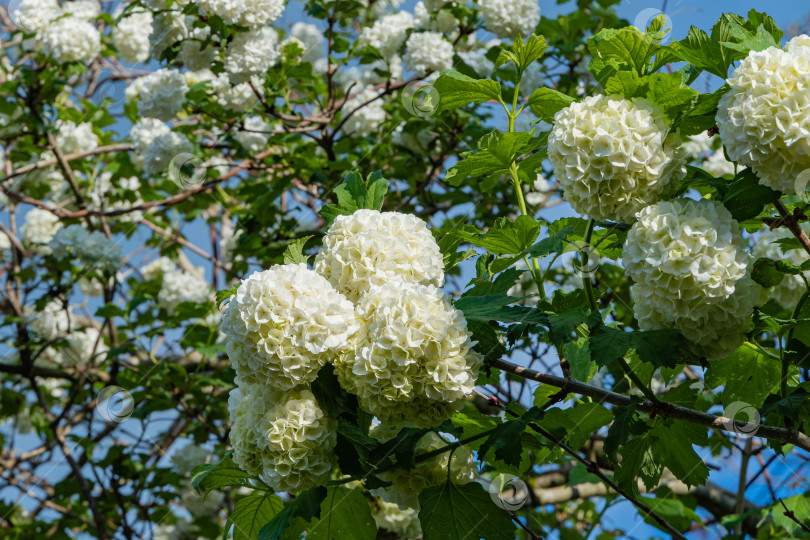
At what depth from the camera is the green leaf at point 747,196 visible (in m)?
1.40

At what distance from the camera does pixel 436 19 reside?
4453 millimetres

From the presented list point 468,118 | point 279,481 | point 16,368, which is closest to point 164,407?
point 16,368

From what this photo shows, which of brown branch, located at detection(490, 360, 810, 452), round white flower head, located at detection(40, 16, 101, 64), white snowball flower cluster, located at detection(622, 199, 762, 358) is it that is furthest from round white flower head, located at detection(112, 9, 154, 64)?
white snowball flower cluster, located at detection(622, 199, 762, 358)

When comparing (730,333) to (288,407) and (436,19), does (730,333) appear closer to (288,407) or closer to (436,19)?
(288,407)

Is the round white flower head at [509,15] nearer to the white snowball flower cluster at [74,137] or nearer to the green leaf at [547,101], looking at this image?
the green leaf at [547,101]

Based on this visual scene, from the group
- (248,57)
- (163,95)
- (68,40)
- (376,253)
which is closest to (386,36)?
(248,57)

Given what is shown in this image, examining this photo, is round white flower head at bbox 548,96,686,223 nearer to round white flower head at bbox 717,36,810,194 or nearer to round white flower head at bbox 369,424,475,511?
round white flower head at bbox 717,36,810,194

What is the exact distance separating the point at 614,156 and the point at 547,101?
34 cm

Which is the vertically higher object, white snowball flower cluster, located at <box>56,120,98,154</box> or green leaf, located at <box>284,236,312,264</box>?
green leaf, located at <box>284,236,312,264</box>

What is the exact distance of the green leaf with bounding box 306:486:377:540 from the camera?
1.77m

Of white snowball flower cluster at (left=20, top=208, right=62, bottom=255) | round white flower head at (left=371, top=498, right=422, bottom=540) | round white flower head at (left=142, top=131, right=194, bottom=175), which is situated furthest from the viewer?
white snowball flower cluster at (left=20, top=208, right=62, bottom=255)

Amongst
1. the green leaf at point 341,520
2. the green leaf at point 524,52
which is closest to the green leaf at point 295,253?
the green leaf at point 341,520

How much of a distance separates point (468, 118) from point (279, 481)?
2942 millimetres

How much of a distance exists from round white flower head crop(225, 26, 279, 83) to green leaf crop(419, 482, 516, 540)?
→ 2.56 m
